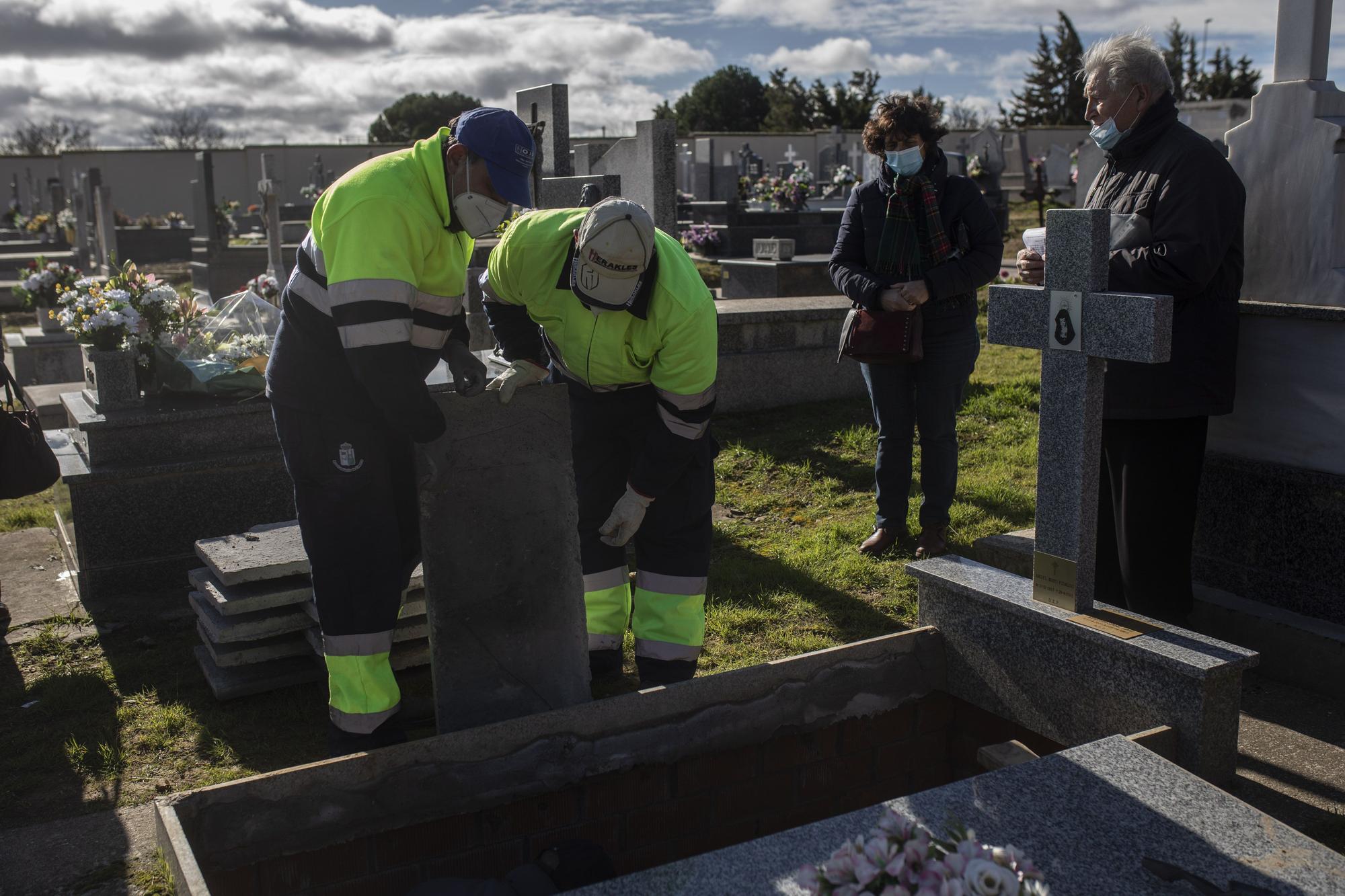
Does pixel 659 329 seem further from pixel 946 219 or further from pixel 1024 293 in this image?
pixel 946 219

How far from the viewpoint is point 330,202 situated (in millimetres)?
Result: 2936

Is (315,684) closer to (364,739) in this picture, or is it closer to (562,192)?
(364,739)

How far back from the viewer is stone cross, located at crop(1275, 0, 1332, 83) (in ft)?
12.0

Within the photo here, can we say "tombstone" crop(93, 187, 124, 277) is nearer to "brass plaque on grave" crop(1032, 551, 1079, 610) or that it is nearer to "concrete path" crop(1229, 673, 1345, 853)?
"brass plaque on grave" crop(1032, 551, 1079, 610)

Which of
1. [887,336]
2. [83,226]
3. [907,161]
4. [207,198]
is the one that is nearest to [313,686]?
[887,336]

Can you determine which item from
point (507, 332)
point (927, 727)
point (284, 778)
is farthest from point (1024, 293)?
point (284, 778)

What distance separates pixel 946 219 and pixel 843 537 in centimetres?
157

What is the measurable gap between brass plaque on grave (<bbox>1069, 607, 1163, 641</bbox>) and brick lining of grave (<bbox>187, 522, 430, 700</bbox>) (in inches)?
84.2

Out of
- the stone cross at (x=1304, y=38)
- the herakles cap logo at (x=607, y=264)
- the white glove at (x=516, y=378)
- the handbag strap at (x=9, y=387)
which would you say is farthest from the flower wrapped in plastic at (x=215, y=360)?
the stone cross at (x=1304, y=38)

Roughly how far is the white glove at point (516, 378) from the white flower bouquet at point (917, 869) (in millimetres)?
1617

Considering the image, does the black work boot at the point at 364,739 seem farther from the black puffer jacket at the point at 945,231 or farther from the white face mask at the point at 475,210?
the black puffer jacket at the point at 945,231

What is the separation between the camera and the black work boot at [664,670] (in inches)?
141

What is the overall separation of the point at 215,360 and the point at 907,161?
332 centimetres

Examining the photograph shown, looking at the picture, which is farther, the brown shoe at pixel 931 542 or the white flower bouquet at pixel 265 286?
the white flower bouquet at pixel 265 286
